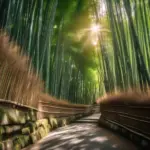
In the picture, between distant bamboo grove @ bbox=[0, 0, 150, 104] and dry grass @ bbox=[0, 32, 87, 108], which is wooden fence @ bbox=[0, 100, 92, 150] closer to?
dry grass @ bbox=[0, 32, 87, 108]

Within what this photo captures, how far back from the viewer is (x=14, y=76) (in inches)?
108

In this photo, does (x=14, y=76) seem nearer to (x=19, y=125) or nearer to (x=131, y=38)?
(x=19, y=125)

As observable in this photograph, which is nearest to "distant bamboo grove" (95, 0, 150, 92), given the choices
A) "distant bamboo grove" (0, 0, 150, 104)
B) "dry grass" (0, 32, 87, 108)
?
"distant bamboo grove" (0, 0, 150, 104)

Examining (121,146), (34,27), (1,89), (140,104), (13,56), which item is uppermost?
(34,27)

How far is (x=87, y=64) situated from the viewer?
1105 cm

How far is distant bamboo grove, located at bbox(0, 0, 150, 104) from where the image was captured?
3.07 m

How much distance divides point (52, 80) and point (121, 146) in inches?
142

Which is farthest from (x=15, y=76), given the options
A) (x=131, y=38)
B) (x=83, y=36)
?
(x=83, y=36)

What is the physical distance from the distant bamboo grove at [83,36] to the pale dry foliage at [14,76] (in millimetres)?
69

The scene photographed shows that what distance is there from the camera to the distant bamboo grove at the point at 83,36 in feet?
10.1

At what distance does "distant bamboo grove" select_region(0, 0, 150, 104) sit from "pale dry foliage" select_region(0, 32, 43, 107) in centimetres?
7

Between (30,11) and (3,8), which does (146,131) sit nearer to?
(3,8)

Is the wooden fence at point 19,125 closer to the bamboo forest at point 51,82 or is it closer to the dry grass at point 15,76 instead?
the bamboo forest at point 51,82

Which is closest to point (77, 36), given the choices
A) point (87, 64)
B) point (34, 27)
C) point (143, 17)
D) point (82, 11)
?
point (82, 11)
